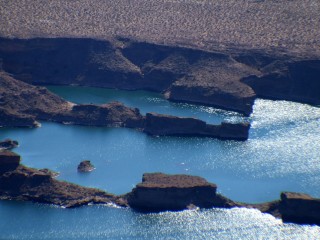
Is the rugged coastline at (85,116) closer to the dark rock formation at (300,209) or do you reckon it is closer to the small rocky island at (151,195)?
the small rocky island at (151,195)

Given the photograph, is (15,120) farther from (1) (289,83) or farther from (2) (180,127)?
(1) (289,83)

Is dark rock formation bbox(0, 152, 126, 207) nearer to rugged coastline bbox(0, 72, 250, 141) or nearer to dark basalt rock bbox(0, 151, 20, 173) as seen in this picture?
dark basalt rock bbox(0, 151, 20, 173)

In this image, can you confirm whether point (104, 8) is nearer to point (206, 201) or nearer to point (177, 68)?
point (177, 68)

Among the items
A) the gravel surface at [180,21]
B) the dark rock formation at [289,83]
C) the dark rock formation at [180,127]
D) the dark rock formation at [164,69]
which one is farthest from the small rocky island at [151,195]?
the gravel surface at [180,21]

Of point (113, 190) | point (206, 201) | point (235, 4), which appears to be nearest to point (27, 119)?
point (113, 190)

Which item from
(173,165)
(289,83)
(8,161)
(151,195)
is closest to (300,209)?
(151,195)
